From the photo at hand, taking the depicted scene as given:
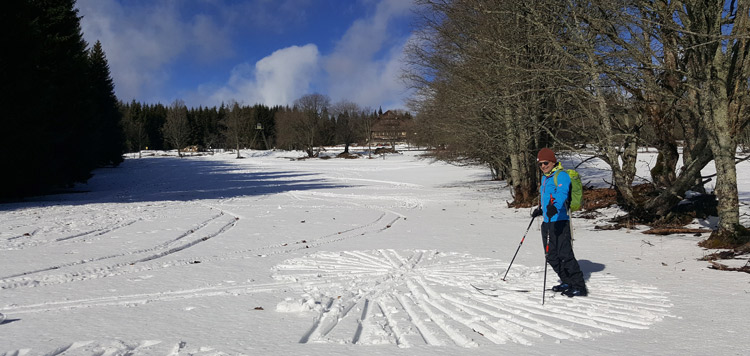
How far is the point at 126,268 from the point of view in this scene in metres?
6.84

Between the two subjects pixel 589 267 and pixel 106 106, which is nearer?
pixel 589 267

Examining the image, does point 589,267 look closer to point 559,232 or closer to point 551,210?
point 559,232

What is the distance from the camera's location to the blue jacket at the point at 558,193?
5.51m

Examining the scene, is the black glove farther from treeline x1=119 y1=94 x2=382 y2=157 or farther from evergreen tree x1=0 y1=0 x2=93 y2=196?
treeline x1=119 y1=94 x2=382 y2=157

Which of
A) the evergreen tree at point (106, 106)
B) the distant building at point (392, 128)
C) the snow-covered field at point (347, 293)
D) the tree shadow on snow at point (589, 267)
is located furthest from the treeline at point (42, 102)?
the distant building at point (392, 128)

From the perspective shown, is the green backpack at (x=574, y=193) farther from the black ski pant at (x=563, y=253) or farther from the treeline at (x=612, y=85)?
the treeline at (x=612, y=85)

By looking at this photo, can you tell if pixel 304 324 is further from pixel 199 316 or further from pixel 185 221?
pixel 185 221

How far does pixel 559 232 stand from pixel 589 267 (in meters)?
1.67

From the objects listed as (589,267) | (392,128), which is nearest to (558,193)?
(589,267)

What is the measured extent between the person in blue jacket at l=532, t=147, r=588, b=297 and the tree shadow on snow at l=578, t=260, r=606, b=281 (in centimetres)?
94

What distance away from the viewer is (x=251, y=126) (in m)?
98.9

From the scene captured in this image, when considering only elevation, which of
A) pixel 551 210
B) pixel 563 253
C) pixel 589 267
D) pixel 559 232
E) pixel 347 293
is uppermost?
pixel 551 210

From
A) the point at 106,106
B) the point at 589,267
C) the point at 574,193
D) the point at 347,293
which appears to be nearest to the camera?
the point at 347,293

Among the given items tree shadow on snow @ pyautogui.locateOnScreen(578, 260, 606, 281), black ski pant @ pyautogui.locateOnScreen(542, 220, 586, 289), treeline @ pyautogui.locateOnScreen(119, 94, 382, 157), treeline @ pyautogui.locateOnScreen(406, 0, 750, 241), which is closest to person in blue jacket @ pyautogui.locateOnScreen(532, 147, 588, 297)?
black ski pant @ pyautogui.locateOnScreen(542, 220, 586, 289)
